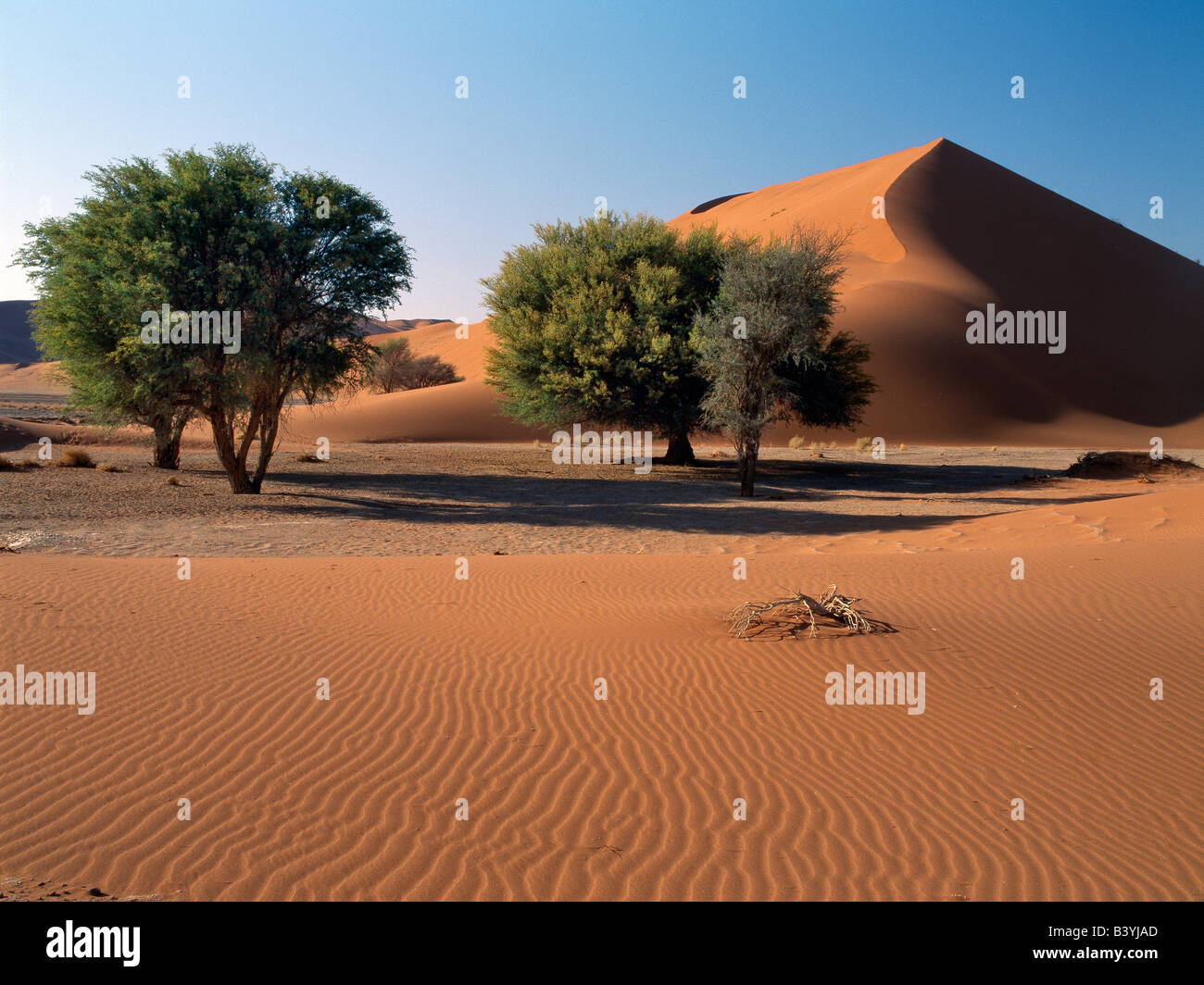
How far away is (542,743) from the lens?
566cm

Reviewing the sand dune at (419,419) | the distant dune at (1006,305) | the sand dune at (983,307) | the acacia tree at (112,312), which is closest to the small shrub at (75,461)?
the acacia tree at (112,312)

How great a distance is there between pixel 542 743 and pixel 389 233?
18126 mm

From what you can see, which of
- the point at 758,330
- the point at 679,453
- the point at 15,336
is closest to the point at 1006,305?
the point at 679,453

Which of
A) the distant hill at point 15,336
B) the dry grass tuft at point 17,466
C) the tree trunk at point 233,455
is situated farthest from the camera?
the distant hill at point 15,336

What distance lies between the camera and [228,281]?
60.4 ft

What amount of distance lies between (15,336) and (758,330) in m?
152

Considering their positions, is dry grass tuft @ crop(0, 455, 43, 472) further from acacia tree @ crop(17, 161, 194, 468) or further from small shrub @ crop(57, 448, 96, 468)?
acacia tree @ crop(17, 161, 194, 468)

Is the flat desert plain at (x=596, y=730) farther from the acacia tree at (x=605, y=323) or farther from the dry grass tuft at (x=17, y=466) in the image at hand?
the acacia tree at (x=605, y=323)

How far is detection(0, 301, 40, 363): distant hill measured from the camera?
12262 cm

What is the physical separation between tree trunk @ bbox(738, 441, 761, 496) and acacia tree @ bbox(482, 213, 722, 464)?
3511 millimetres

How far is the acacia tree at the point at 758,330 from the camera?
2209 cm

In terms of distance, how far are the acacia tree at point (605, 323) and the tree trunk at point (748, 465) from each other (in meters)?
3.51

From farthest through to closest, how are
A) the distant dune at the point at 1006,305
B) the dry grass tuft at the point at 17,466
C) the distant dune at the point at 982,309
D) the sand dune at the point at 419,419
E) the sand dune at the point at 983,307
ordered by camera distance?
the distant dune at the point at 1006,305 → the sand dune at the point at 983,307 → the distant dune at the point at 982,309 → the sand dune at the point at 419,419 → the dry grass tuft at the point at 17,466

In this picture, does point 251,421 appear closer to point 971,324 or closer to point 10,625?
point 10,625
